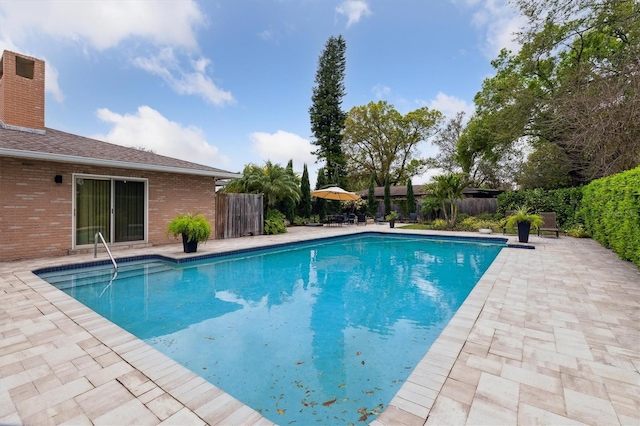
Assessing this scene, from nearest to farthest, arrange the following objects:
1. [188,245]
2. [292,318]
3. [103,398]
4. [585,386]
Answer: [103,398], [585,386], [292,318], [188,245]

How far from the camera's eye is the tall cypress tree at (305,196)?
730 inches

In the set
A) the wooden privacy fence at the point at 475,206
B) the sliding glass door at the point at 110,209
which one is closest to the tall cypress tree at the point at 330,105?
the wooden privacy fence at the point at 475,206

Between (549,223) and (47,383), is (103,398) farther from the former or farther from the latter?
(549,223)

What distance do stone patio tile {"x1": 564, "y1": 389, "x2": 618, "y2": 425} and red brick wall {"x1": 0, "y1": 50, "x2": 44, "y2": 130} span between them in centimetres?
1306

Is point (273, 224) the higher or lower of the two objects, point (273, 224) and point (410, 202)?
the lower

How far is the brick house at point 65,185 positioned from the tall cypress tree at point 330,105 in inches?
569

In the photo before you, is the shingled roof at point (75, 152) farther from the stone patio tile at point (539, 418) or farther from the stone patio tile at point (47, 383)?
the stone patio tile at point (539, 418)

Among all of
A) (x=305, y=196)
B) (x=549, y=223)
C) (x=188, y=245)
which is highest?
(x=305, y=196)

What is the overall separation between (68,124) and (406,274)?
2161 centimetres

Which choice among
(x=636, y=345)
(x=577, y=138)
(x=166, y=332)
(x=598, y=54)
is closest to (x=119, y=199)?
(x=166, y=332)

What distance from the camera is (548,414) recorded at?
6.65 ft

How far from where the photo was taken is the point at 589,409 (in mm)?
2086

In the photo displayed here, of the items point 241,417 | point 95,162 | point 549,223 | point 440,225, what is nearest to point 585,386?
point 241,417

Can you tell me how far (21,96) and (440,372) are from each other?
40.7ft
